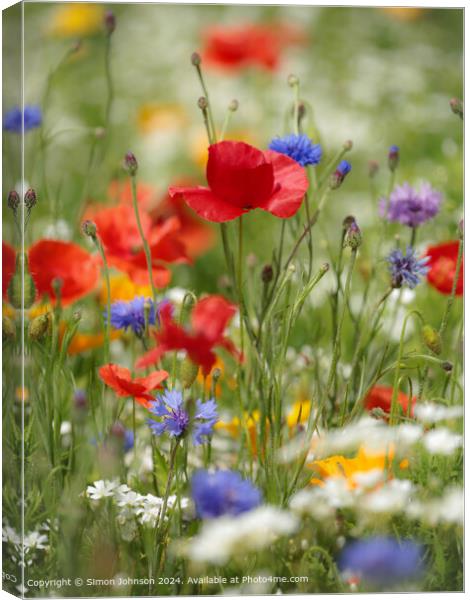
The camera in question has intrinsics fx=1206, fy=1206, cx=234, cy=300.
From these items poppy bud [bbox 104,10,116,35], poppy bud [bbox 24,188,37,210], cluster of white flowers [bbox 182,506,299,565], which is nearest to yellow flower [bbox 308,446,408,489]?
cluster of white flowers [bbox 182,506,299,565]

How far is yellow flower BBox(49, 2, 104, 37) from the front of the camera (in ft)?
4.20

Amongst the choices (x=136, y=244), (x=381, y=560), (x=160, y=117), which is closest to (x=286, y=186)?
(x=136, y=244)

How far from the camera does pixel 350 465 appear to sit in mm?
1204

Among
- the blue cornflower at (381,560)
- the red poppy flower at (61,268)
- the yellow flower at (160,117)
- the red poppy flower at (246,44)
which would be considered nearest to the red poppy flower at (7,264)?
the red poppy flower at (61,268)

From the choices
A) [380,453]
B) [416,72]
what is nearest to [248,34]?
[416,72]

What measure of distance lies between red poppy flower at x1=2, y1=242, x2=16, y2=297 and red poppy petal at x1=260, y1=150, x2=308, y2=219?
0.88ft

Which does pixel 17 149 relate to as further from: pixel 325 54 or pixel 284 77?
pixel 325 54

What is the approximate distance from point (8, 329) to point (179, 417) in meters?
0.23

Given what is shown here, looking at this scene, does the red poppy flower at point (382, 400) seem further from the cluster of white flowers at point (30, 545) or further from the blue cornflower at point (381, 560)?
the cluster of white flowers at point (30, 545)

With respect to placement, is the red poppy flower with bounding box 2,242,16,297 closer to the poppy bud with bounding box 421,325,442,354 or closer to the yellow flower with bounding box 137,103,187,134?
the poppy bud with bounding box 421,325,442,354

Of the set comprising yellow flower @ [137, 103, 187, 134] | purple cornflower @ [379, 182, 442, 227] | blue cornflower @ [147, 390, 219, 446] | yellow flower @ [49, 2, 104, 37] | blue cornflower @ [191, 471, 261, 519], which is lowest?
blue cornflower @ [191, 471, 261, 519]

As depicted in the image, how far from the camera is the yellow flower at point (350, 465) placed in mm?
1196

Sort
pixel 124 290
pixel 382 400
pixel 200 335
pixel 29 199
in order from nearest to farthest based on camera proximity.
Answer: pixel 200 335 → pixel 29 199 → pixel 382 400 → pixel 124 290

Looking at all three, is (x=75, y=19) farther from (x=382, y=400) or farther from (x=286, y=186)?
(x=382, y=400)
